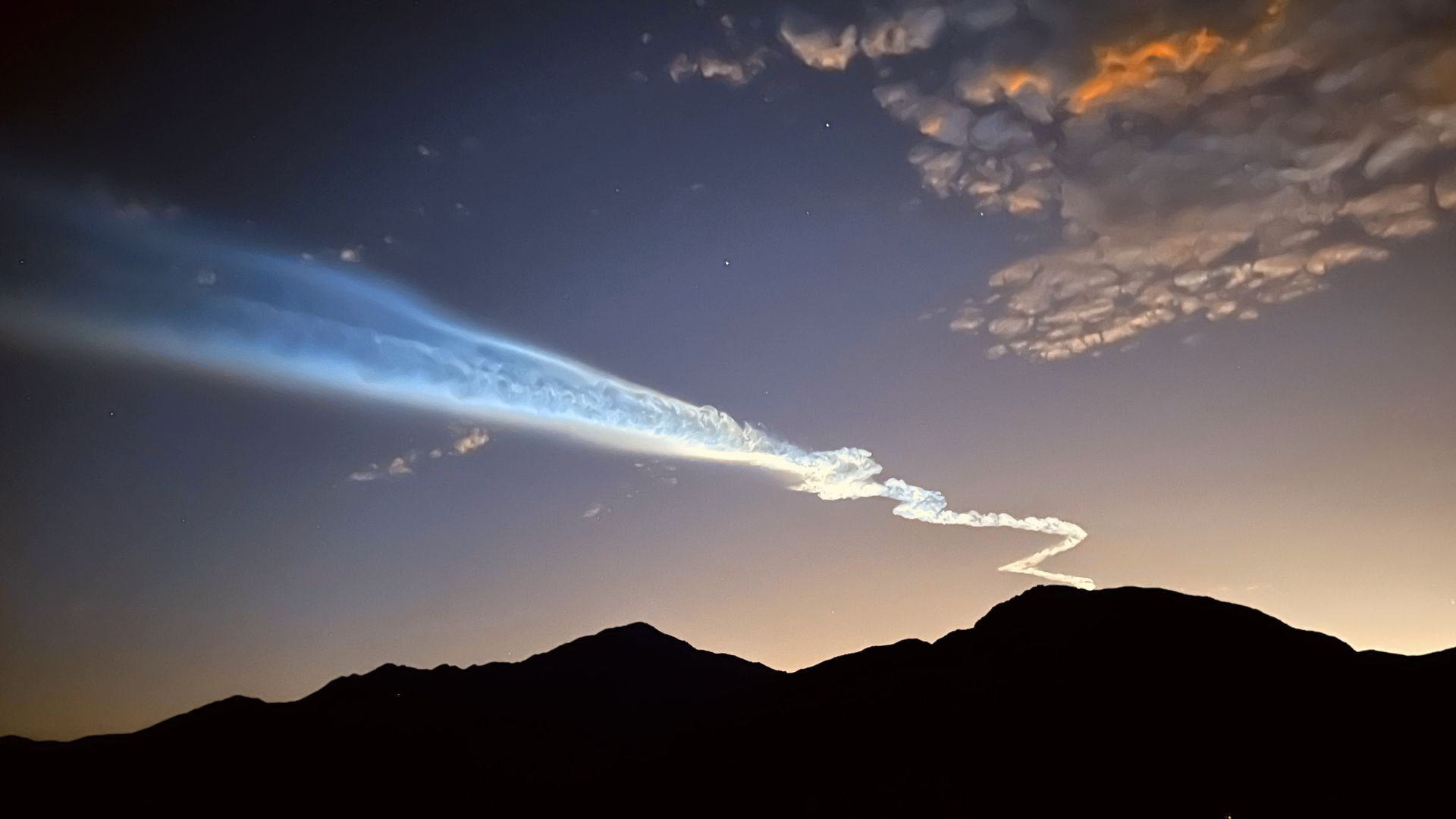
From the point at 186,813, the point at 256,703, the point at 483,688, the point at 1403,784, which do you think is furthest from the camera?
the point at 483,688

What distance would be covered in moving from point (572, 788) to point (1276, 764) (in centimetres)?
8101

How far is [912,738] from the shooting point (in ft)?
259

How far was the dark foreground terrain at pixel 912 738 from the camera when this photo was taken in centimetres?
6638

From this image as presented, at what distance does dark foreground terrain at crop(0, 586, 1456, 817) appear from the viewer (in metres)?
66.4

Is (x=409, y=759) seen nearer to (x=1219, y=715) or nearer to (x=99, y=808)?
(x=99, y=808)

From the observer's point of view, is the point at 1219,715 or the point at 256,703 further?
the point at 256,703

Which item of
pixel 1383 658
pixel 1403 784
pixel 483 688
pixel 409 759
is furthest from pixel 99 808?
pixel 1383 658

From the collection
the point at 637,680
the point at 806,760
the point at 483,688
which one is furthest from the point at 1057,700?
the point at 483,688

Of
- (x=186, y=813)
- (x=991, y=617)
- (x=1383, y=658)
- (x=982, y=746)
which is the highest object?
(x=991, y=617)

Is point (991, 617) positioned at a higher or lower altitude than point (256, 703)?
higher

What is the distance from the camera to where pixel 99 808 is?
9294 centimetres

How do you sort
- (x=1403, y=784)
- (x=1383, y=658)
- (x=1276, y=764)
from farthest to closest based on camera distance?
(x=1383, y=658) → (x=1276, y=764) → (x=1403, y=784)

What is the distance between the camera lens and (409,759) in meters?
109

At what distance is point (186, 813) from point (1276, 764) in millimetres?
118917
